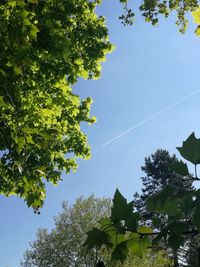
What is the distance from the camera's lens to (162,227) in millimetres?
1263

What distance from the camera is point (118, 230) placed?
134cm

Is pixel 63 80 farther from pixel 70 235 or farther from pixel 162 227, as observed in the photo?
pixel 70 235

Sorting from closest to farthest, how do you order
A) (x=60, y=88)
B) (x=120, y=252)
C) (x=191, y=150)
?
(x=191, y=150) < (x=120, y=252) < (x=60, y=88)

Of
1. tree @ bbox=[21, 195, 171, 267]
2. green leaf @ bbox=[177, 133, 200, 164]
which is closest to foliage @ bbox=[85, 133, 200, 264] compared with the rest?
green leaf @ bbox=[177, 133, 200, 164]

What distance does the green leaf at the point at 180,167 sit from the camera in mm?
1232

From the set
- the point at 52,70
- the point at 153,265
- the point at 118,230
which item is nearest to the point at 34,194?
the point at 118,230

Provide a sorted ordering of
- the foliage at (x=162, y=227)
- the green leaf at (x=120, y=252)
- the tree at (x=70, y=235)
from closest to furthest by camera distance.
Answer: the foliage at (x=162, y=227)
the green leaf at (x=120, y=252)
the tree at (x=70, y=235)

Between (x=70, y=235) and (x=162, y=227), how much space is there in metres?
50.3

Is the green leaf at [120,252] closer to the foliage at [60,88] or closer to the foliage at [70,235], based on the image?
the foliage at [60,88]

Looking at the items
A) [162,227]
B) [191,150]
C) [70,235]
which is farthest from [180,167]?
[70,235]

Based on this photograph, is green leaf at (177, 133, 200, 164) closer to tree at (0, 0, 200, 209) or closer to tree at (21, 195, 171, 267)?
tree at (0, 0, 200, 209)

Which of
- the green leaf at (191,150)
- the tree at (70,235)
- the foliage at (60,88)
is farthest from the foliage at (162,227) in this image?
the tree at (70,235)

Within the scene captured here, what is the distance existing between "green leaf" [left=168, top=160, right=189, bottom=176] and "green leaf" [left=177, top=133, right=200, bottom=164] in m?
0.05

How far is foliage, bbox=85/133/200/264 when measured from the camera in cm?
115
